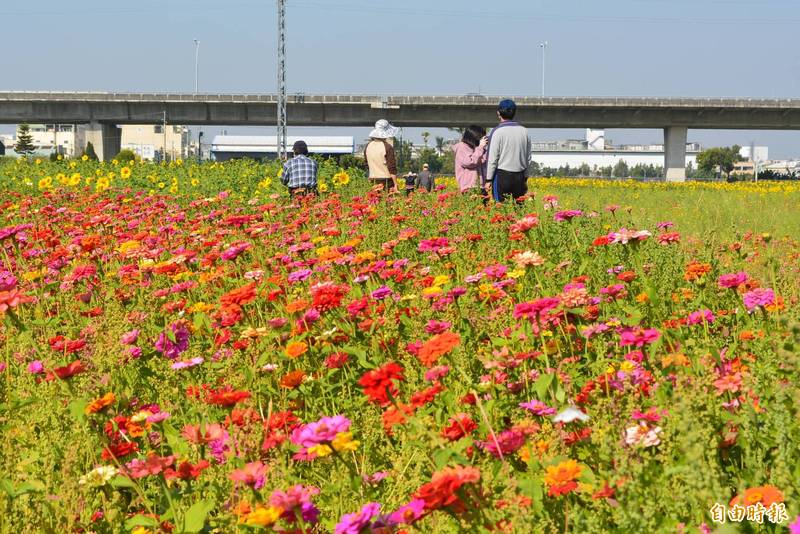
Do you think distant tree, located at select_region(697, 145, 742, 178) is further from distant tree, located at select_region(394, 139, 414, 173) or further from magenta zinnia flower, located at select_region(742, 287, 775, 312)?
magenta zinnia flower, located at select_region(742, 287, 775, 312)

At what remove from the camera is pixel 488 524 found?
174 centimetres

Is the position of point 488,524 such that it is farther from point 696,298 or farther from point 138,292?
point 138,292

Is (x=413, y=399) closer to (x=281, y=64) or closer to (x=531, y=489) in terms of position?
(x=531, y=489)

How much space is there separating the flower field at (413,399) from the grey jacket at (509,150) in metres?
3.11

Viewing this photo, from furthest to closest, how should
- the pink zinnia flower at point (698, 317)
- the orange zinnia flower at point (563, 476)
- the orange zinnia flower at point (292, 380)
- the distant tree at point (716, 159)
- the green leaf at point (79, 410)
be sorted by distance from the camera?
1. the distant tree at point (716, 159)
2. the pink zinnia flower at point (698, 317)
3. the orange zinnia flower at point (292, 380)
4. the green leaf at point (79, 410)
5. the orange zinnia flower at point (563, 476)

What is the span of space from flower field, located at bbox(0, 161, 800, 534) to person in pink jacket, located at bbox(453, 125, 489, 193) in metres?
4.84

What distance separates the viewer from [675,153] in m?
54.5

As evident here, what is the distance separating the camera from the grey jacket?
8.26 meters

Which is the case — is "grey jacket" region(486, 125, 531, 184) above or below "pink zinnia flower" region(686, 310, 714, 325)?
above

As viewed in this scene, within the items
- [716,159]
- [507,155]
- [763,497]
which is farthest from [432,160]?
[763,497]

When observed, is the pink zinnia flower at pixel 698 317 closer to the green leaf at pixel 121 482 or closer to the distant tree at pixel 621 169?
the green leaf at pixel 121 482

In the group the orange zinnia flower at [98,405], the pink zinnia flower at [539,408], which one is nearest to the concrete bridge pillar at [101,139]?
the orange zinnia flower at [98,405]

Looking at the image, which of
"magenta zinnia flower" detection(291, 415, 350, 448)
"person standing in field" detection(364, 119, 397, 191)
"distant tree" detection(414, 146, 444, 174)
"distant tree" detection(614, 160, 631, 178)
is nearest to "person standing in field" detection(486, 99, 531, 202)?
"person standing in field" detection(364, 119, 397, 191)

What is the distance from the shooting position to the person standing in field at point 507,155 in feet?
27.1
